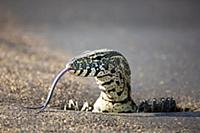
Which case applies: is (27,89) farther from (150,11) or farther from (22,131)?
(150,11)

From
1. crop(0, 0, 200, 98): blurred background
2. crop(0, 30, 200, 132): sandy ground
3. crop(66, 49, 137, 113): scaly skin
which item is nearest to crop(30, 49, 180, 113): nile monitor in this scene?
crop(66, 49, 137, 113): scaly skin

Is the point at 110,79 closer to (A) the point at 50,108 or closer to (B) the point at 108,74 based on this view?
(B) the point at 108,74

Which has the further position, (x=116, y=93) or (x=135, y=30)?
(x=135, y=30)

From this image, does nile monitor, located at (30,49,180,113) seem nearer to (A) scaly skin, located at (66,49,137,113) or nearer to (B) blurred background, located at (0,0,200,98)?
(A) scaly skin, located at (66,49,137,113)

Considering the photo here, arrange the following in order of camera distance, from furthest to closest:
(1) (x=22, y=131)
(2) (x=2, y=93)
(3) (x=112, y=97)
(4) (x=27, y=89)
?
(4) (x=27, y=89), (2) (x=2, y=93), (3) (x=112, y=97), (1) (x=22, y=131)

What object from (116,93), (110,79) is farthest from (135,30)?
(110,79)

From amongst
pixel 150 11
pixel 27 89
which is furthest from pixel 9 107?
pixel 150 11
